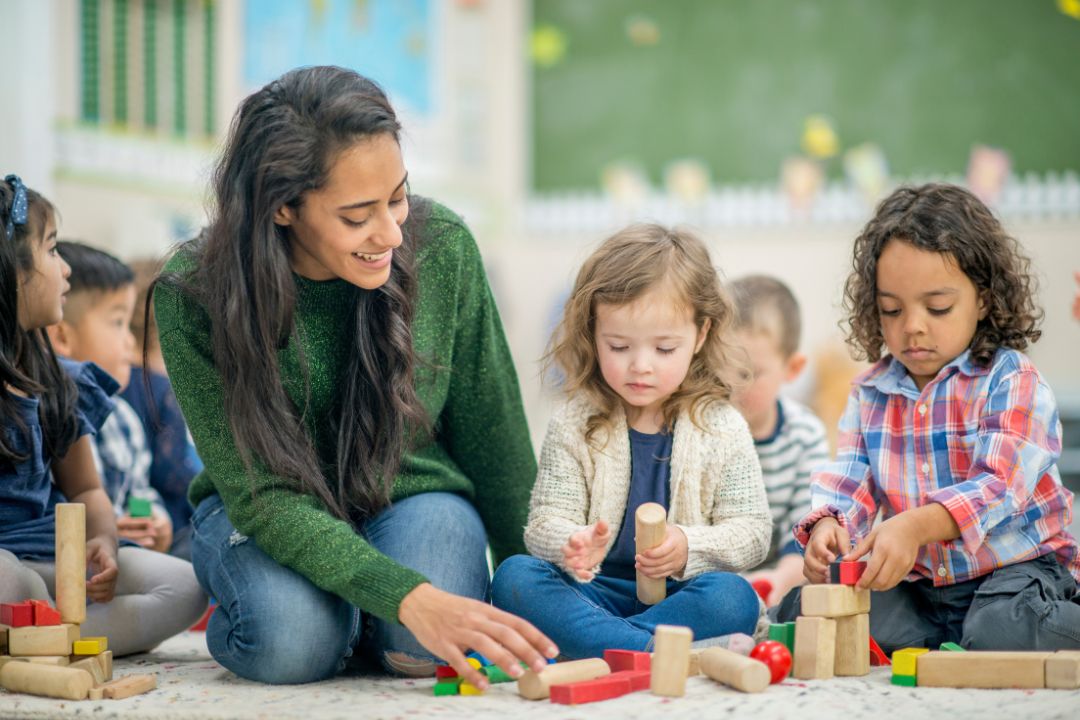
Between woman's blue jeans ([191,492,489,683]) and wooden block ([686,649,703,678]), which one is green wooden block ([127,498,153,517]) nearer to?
woman's blue jeans ([191,492,489,683])

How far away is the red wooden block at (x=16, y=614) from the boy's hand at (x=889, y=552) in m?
0.97

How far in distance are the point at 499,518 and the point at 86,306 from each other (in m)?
0.83

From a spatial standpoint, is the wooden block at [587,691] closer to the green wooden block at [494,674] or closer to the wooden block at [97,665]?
the green wooden block at [494,674]

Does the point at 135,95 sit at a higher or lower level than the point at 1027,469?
higher

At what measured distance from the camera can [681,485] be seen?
5.19 feet

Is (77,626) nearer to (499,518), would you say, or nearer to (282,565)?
(282,565)

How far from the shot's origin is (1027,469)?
150cm

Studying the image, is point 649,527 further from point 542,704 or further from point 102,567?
point 102,567

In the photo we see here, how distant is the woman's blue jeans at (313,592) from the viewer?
1.41 metres

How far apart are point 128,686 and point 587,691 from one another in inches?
20.7

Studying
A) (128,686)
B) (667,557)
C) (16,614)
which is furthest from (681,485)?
(16,614)

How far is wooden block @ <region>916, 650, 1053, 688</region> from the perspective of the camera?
1.32 m

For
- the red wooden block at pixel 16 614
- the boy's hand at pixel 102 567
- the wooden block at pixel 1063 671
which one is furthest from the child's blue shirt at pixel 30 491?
the wooden block at pixel 1063 671

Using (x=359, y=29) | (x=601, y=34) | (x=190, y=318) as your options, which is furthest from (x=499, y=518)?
(x=601, y=34)
